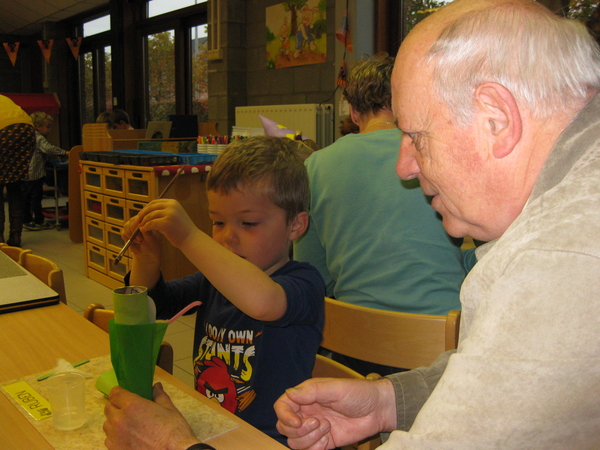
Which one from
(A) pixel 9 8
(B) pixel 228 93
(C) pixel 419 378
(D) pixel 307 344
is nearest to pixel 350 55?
(B) pixel 228 93

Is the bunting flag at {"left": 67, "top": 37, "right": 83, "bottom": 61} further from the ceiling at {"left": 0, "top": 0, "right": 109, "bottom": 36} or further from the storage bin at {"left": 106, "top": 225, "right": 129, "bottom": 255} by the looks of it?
the storage bin at {"left": 106, "top": 225, "right": 129, "bottom": 255}

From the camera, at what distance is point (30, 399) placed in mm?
834

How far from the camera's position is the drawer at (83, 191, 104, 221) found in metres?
3.78

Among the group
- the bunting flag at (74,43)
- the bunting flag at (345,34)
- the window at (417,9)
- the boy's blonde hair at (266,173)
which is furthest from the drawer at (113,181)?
the bunting flag at (74,43)

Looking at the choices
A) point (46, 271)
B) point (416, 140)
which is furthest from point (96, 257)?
point (416, 140)

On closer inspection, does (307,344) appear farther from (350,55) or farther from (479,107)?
(350,55)

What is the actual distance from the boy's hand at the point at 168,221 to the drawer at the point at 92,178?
2.92 m

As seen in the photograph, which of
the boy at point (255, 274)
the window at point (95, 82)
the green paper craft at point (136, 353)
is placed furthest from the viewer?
the window at point (95, 82)

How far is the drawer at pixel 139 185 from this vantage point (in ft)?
10.5

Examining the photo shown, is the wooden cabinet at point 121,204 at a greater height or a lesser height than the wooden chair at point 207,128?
lesser

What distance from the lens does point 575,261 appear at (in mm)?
402

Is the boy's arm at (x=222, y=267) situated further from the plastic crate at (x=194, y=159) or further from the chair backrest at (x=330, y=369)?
the plastic crate at (x=194, y=159)

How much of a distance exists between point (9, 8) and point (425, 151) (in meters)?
9.92

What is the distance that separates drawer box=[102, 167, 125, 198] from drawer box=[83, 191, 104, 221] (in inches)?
4.5
